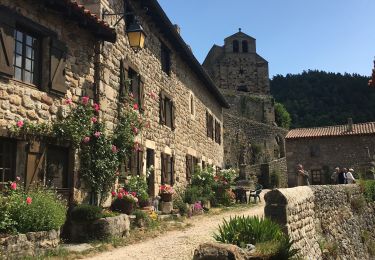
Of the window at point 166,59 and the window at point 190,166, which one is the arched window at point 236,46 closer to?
the window at point 190,166

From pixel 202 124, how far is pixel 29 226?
13009 millimetres

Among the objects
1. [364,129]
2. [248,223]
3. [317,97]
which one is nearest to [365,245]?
[248,223]

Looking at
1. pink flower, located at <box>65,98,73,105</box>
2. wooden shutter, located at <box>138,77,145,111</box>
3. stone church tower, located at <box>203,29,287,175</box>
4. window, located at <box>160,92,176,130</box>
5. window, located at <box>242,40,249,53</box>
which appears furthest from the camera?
window, located at <box>242,40,249,53</box>

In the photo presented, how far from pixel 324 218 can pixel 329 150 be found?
19.8 m

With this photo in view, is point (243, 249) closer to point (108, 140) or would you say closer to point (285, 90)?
point (108, 140)

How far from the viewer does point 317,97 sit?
54.8 metres

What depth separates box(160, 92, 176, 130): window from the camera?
1270 cm

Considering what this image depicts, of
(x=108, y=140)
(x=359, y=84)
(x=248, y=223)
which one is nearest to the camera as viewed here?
(x=248, y=223)

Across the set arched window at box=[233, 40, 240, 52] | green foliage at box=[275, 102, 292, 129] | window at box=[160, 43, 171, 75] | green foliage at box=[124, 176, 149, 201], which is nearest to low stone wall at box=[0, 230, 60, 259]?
green foliage at box=[124, 176, 149, 201]

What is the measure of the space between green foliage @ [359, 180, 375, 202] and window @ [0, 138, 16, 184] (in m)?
10.5

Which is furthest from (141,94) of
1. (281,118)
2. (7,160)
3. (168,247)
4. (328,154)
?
(281,118)

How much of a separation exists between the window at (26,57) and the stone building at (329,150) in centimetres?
2319

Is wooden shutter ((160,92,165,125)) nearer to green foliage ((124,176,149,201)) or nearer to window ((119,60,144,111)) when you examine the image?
window ((119,60,144,111))

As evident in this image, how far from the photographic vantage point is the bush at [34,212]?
229 inches
